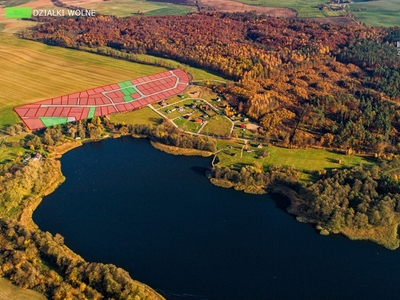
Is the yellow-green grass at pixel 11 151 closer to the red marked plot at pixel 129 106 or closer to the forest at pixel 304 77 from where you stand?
the red marked plot at pixel 129 106

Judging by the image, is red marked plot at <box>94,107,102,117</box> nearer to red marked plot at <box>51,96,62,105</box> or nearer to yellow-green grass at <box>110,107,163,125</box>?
yellow-green grass at <box>110,107,163,125</box>

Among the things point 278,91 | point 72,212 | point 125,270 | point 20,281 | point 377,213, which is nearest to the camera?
point 20,281

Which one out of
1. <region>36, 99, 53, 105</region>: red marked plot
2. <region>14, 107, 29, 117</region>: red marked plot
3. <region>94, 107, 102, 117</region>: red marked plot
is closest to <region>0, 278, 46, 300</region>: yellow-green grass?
<region>94, 107, 102, 117</region>: red marked plot

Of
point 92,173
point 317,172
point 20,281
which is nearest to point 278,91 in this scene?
point 317,172

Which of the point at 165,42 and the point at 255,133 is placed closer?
the point at 255,133

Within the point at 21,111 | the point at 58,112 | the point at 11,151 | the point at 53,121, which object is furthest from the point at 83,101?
the point at 11,151

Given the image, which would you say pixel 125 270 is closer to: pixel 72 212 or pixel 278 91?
pixel 72 212

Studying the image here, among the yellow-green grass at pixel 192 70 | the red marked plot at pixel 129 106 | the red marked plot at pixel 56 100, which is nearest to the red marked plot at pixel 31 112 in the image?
the red marked plot at pixel 56 100
